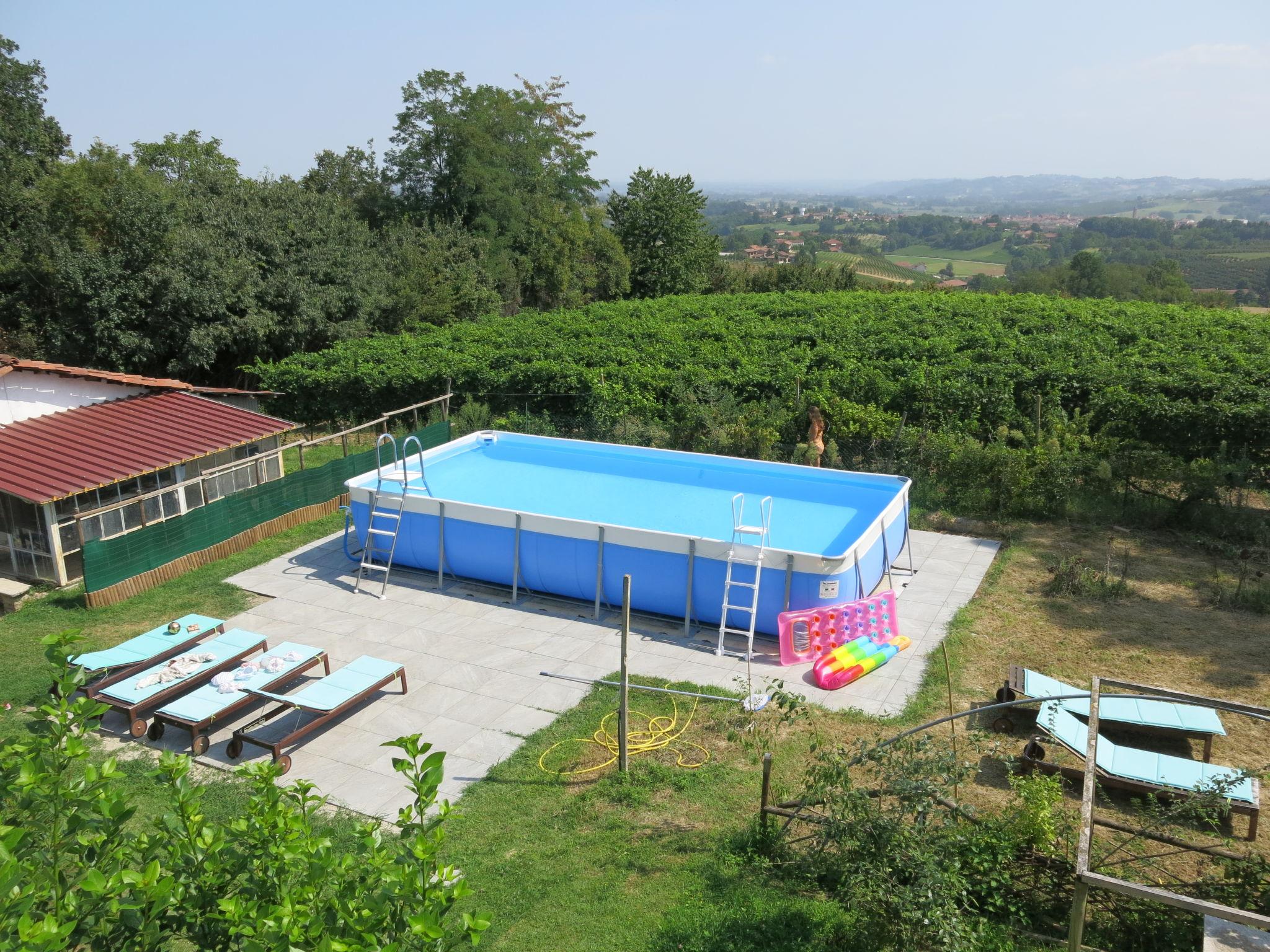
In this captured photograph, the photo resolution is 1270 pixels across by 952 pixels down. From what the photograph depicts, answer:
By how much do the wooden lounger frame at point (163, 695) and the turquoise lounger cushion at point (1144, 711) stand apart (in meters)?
8.35

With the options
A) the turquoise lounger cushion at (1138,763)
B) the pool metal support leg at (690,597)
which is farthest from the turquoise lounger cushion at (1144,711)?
the pool metal support leg at (690,597)

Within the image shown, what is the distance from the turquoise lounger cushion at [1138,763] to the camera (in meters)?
7.23

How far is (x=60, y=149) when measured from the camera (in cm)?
3316

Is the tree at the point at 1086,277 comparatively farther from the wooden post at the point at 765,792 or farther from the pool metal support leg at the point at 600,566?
the wooden post at the point at 765,792

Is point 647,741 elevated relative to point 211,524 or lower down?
lower down

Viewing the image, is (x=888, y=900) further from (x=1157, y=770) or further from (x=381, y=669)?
(x=381, y=669)

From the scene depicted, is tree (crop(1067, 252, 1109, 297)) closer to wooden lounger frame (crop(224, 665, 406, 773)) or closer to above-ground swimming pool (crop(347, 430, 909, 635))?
above-ground swimming pool (crop(347, 430, 909, 635))

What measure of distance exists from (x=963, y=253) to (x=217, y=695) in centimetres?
14339

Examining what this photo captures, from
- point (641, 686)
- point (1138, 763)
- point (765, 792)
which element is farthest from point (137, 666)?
point (1138, 763)

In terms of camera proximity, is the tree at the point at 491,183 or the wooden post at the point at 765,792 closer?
the wooden post at the point at 765,792

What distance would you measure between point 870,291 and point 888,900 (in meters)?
29.7

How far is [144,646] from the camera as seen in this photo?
10195 millimetres

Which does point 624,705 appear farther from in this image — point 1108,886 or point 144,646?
point 144,646

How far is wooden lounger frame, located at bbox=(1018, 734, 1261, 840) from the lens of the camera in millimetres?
6887
